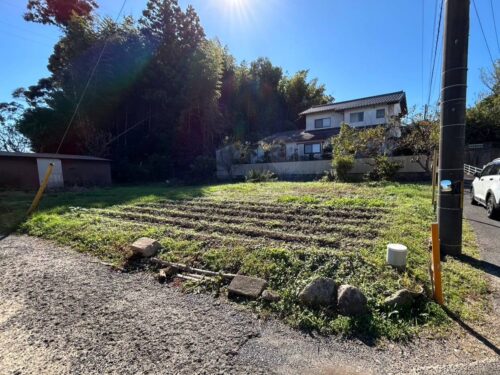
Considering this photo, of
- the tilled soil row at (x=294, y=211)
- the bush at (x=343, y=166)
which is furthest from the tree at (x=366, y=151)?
the tilled soil row at (x=294, y=211)

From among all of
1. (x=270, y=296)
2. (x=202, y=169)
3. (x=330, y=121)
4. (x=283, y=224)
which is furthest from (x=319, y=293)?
(x=330, y=121)

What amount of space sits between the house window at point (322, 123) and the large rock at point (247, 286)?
18475 millimetres

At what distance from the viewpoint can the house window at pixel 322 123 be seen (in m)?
19.6

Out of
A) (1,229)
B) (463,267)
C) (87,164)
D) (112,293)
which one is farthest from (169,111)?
(463,267)

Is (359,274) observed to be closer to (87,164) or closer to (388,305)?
(388,305)

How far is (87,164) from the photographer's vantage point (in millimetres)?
14273

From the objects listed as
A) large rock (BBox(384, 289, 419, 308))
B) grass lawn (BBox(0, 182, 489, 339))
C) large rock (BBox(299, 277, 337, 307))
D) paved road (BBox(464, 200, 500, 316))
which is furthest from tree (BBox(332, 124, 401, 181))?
large rock (BBox(299, 277, 337, 307))

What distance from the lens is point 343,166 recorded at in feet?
38.1

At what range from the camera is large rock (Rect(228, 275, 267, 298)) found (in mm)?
2812

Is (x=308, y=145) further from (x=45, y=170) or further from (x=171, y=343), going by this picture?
(x=171, y=343)

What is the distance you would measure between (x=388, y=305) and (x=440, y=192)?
197cm

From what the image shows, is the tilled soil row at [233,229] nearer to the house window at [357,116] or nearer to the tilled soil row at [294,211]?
the tilled soil row at [294,211]

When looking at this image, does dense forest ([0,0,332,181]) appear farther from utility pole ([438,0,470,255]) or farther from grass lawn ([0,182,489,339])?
utility pole ([438,0,470,255])

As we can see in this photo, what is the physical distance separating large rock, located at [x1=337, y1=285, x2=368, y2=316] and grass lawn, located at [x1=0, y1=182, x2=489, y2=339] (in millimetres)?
90
